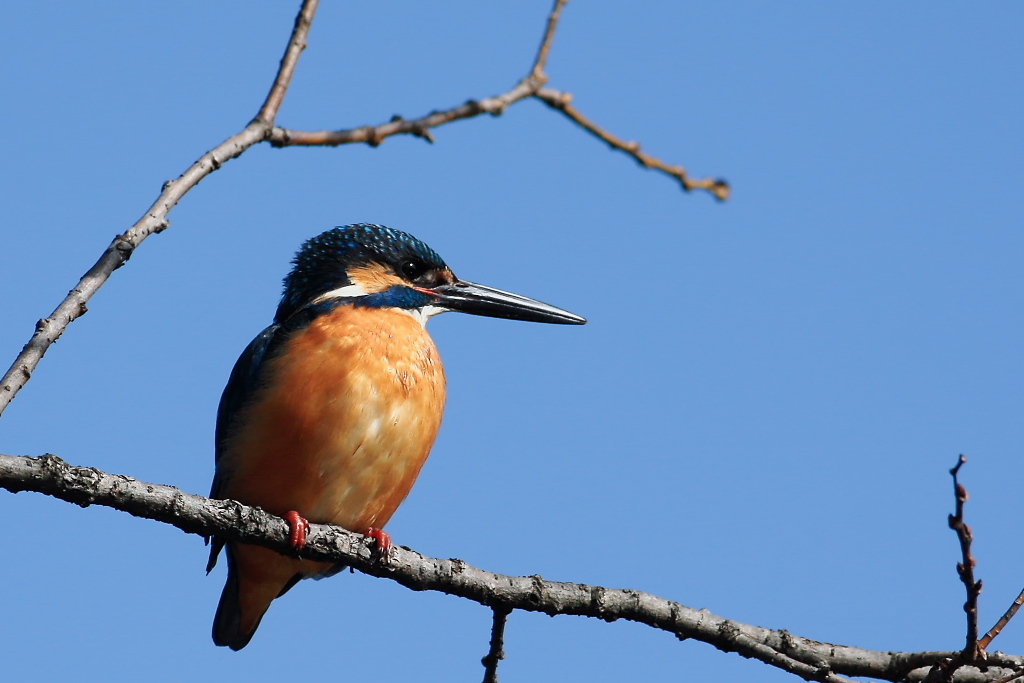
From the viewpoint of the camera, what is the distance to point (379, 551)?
349cm

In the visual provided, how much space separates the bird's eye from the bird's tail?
1504mm

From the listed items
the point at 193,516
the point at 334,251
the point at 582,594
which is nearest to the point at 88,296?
the point at 193,516

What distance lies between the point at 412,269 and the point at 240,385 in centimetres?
110

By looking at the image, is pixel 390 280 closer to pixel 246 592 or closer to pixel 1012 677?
pixel 246 592

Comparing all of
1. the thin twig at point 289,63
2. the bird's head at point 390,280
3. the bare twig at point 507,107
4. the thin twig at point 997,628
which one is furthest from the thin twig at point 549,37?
the bird's head at point 390,280

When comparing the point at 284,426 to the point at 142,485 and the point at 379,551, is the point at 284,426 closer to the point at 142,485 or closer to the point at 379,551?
the point at 379,551

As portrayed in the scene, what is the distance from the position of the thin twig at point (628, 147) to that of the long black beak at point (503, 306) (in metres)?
3.00

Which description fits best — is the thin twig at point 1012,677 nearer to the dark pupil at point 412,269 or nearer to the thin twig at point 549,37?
the thin twig at point 549,37

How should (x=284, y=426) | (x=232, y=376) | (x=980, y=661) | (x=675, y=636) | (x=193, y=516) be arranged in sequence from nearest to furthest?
(x=980, y=661) → (x=193, y=516) → (x=675, y=636) → (x=284, y=426) → (x=232, y=376)

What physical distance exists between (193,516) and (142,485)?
177 millimetres

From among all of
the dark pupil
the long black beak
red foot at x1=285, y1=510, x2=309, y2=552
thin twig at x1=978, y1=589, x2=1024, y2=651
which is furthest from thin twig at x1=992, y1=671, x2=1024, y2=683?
the dark pupil

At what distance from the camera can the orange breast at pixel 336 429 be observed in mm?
4160

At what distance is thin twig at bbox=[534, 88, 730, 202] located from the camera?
208 centimetres

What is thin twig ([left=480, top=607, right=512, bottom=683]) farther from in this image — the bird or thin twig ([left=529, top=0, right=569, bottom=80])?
thin twig ([left=529, top=0, right=569, bottom=80])
